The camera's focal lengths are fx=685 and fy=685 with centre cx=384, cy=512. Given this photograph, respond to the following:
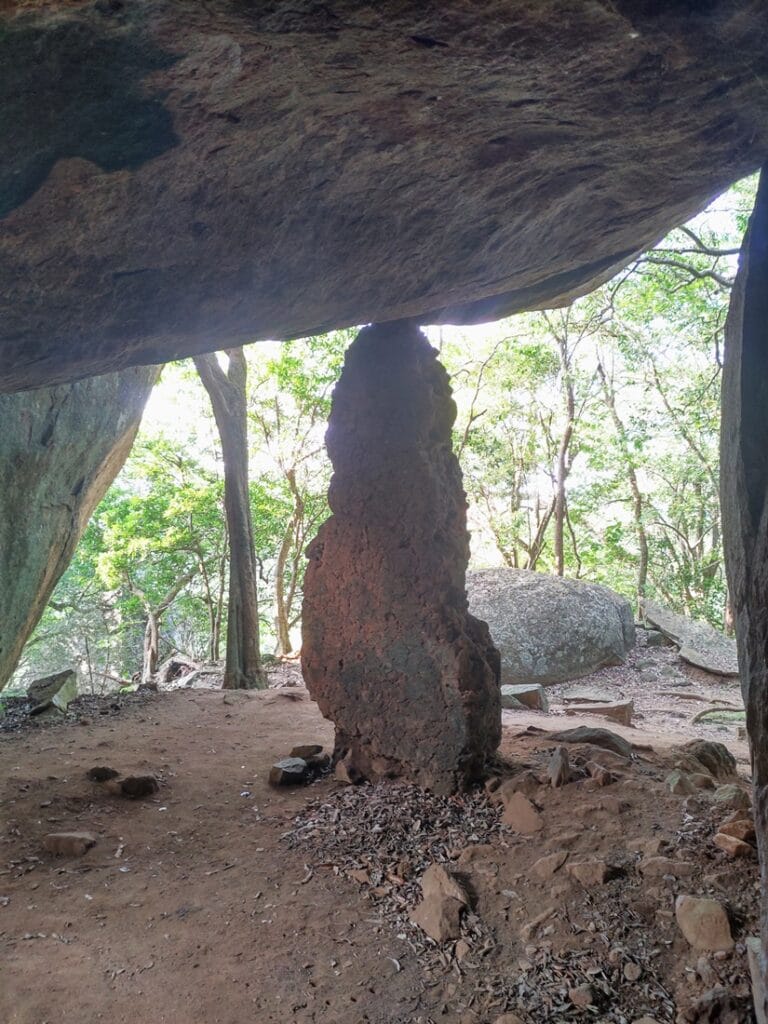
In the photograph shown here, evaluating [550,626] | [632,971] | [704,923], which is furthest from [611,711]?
[632,971]

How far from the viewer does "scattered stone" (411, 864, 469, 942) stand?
3.17 metres

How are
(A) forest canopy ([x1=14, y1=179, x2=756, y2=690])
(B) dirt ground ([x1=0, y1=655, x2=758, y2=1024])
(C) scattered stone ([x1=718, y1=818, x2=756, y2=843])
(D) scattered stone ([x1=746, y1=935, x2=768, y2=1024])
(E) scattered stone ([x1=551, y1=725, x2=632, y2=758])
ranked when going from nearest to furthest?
(D) scattered stone ([x1=746, y1=935, x2=768, y2=1024]) < (B) dirt ground ([x1=0, y1=655, x2=758, y2=1024]) < (C) scattered stone ([x1=718, y1=818, x2=756, y2=843]) < (E) scattered stone ([x1=551, y1=725, x2=632, y2=758]) < (A) forest canopy ([x1=14, y1=179, x2=756, y2=690])

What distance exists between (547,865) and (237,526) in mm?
7643

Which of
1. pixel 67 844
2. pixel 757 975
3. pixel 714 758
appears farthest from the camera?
pixel 714 758

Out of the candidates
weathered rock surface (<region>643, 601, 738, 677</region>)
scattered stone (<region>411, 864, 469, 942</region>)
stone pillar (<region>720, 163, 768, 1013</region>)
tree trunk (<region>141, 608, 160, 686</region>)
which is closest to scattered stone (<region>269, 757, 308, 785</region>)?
scattered stone (<region>411, 864, 469, 942</region>)

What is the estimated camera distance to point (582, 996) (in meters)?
2.57

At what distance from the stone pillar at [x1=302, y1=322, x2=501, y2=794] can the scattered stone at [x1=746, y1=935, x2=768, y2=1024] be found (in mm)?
2197

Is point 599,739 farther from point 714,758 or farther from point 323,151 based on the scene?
point 323,151

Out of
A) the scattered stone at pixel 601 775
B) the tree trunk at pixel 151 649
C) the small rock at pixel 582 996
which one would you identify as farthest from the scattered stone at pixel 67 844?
the tree trunk at pixel 151 649

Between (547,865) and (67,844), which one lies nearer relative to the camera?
(547,865)

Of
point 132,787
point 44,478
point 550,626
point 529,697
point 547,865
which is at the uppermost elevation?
point 44,478

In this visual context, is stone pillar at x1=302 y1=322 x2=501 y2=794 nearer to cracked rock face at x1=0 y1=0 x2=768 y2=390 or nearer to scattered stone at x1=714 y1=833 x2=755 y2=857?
cracked rock face at x1=0 y1=0 x2=768 y2=390

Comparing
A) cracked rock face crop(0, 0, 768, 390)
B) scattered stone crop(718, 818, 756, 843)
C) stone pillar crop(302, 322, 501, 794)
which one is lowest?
scattered stone crop(718, 818, 756, 843)

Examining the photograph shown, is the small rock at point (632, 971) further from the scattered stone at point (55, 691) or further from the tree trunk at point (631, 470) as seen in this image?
the tree trunk at point (631, 470)
